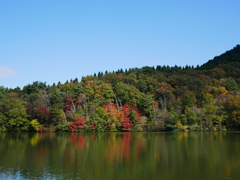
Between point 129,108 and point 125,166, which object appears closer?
point 125,166

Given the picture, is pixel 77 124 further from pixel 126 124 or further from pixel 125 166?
pixel 125 166

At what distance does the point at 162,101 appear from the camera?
62594 millimetres

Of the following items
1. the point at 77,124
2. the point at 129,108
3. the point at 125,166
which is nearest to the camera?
the point at 125,166

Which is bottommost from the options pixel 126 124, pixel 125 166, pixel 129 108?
pixel 125 166

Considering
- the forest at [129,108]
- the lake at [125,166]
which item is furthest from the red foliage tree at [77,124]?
the lake at [125,166]

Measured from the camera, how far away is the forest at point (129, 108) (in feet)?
180

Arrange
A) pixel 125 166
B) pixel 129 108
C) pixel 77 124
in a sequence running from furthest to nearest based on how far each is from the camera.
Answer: pixel 129 108
pixel 77 124
pixel 125 166

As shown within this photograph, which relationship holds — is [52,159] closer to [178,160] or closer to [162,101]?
[178,160]

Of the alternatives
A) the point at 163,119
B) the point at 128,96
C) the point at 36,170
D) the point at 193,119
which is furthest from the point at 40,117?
the point at 36,170

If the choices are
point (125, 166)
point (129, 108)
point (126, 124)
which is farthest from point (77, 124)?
point (125, 166)

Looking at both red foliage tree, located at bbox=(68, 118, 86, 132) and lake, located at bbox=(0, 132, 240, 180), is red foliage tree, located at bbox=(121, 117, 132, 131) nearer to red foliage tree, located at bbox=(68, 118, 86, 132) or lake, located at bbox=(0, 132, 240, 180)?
red foliage tree, located at bbox=(68, 118, 86, 132)

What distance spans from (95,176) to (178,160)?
769cm

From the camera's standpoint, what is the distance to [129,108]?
58.2m

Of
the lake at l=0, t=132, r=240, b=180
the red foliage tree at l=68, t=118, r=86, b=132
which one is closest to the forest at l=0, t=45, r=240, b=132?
the red foliage tree at l=68, t=118, r=86, b=132
